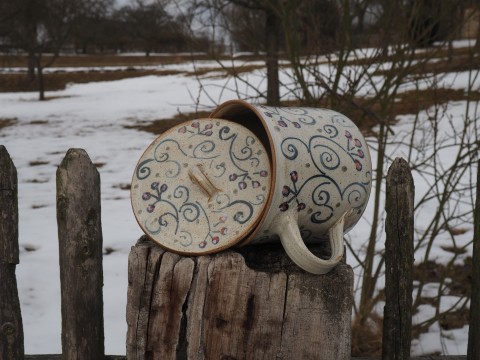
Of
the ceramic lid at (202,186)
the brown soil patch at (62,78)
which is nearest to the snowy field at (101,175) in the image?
the ceramic lid at (202,186)

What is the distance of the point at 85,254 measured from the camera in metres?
1.48

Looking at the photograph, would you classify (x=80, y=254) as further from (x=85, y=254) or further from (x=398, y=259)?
(x=398, y=259)

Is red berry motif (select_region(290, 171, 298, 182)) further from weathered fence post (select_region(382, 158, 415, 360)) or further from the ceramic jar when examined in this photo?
weathered fence post (select_region(382, 158, 415, 360))

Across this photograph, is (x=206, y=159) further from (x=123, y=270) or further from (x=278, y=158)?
(x=123, y=270)

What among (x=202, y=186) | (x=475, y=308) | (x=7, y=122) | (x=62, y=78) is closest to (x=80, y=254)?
(x=202, y=186)

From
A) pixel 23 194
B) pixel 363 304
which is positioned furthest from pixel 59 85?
pixel 363 304

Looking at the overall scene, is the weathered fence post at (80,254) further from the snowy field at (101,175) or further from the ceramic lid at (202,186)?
the snowy field at (101,175)

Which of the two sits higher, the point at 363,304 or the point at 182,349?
the point at 182,349

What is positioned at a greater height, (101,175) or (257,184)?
(257,184)

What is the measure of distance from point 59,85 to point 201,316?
57.7ft

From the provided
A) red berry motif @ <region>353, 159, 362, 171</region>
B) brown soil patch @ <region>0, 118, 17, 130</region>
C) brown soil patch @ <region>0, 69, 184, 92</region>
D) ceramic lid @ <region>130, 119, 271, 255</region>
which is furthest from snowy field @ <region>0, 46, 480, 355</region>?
brown soil patch @ <region>0, 69, 184, 92</region>

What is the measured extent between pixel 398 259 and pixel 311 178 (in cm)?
35

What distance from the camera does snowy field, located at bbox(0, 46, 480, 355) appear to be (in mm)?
2814

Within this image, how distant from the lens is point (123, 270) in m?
3.45
